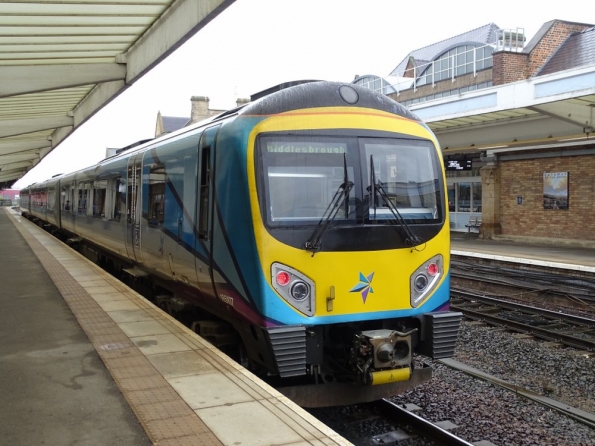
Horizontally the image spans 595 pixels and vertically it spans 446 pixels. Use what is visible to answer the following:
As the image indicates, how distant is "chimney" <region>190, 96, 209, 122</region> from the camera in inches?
2105

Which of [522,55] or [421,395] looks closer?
[421,395]

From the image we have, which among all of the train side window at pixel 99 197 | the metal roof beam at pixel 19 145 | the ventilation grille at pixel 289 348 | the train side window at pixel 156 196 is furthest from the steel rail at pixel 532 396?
the metal roof beam at pixel 19 145

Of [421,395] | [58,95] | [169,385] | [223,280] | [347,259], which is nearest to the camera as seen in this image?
[169,385]

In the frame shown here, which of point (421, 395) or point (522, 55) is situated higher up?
point (522, 55)

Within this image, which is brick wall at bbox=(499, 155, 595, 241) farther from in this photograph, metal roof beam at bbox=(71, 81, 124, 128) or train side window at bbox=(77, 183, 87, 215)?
train side window at bbox=(77, 183, 87, 215)

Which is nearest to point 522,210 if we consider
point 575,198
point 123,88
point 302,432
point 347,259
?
point 575,198

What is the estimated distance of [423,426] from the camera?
516 centimetres

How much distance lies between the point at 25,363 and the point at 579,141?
1814 cm

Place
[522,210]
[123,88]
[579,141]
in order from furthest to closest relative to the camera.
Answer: [522,210], [579,141], [123,88]

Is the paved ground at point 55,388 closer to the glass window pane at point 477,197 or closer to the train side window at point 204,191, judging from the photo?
the train side window at point 204,191

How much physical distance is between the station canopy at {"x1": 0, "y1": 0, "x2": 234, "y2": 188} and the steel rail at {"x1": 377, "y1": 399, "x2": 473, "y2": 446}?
223 inches

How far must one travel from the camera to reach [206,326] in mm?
6500

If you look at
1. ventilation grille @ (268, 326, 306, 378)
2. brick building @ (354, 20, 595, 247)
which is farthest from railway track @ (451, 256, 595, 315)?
ventilation grille @ (268, 326, 306, 378)

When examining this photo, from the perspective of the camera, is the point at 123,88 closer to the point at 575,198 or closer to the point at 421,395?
the point at 421,395
